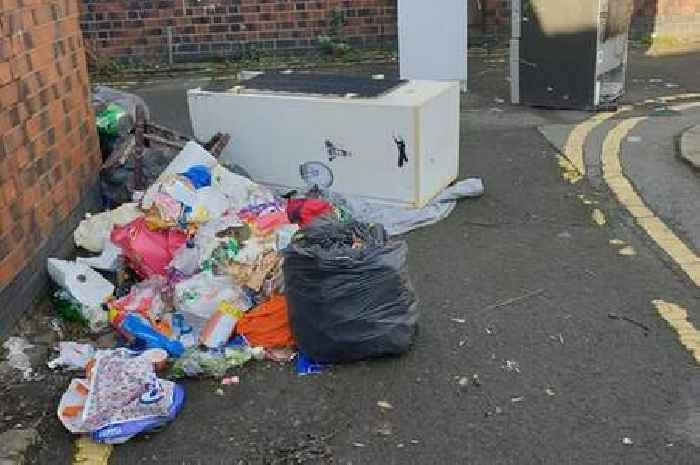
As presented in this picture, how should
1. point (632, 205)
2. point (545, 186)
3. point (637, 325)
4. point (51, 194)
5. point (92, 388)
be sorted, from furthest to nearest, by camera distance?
point (545, 186) < point (632, 205) < point (51, 194) < point (637, 325) < point (92, 388)

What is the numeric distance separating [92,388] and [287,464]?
2.75ft

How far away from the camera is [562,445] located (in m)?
2.71

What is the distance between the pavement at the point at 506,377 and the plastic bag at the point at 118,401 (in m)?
0.07

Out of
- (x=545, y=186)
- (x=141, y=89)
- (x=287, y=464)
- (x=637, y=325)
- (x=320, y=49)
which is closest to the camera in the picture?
(x=287, y=464)

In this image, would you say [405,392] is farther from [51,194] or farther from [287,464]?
[51,194]

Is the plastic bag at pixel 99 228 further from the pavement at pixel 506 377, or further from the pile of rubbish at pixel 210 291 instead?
the pavement at pixel 506 377

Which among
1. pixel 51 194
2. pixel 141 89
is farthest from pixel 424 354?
pixel 141 89

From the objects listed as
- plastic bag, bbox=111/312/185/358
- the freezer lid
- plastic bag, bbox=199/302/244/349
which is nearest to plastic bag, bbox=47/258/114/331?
plastic bag, bbox=111/312/185/358

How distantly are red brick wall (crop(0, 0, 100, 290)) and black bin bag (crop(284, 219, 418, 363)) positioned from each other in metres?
1.38

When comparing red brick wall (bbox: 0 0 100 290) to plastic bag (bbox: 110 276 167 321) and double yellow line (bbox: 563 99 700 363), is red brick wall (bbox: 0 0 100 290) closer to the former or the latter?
plastic bag (bbox: 110 276 167 321)

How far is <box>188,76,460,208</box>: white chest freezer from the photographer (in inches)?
190

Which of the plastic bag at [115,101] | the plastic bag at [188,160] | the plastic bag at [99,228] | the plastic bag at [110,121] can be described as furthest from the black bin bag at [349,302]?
the plastic bag at [115,101]

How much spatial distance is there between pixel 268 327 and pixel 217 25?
776 centimetres

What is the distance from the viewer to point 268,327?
353cm
